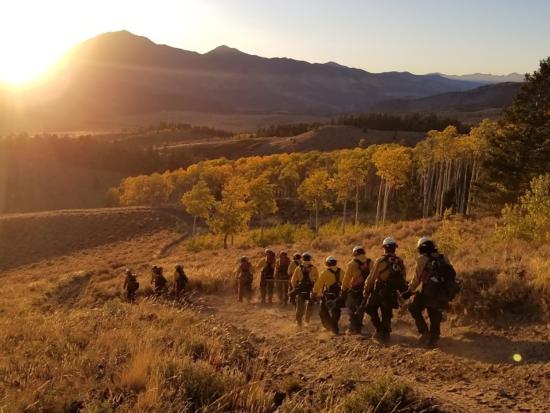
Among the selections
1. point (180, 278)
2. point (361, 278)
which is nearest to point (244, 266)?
point (180, 278)

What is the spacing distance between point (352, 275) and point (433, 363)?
2844 mm

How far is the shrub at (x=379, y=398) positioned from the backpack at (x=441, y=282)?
11.0 feet

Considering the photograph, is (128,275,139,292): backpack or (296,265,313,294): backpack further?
(128,275,139,292): backpack

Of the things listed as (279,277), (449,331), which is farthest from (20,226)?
(449,331)

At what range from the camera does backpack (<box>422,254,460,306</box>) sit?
8.90m

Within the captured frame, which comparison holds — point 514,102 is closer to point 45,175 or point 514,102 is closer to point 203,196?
point 203,196

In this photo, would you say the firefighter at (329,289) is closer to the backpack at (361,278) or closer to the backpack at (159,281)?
the backpack at (361,278)

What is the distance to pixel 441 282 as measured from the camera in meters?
8.94

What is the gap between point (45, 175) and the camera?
125875mm

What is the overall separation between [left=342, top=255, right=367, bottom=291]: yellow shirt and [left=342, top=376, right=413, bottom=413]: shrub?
4.91m

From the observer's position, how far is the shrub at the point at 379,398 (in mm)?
5387

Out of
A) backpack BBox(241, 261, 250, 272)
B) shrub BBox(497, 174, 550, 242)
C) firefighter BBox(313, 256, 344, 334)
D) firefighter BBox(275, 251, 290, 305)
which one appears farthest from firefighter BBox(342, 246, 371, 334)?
shrub BBox(497, 174, 550, 242)

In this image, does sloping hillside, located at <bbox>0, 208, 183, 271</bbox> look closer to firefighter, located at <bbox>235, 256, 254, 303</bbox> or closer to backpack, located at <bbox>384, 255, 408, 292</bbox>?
firefighter, located at <bbox>235, 256, 254, 303</bbox>

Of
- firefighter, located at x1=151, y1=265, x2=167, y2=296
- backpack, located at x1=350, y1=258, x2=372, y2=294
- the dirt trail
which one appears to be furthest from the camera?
firefighter, located at x1=151, y1=265, x2=167, y2=296
